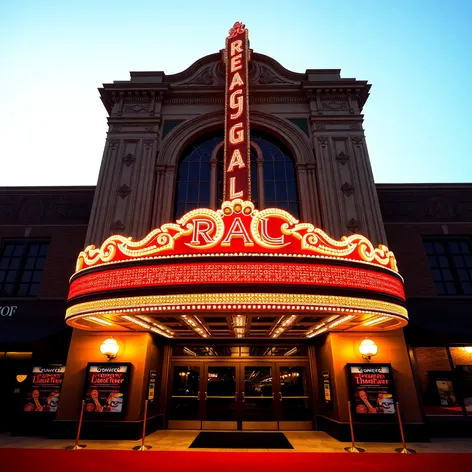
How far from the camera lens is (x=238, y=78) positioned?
13102mm

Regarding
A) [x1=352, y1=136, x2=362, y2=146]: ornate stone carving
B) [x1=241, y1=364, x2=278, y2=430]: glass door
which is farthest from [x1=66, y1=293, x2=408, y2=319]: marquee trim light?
[x1=352, y1=136, x2=362, y2=146]: ornate stone carving

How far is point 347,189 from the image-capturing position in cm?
1234

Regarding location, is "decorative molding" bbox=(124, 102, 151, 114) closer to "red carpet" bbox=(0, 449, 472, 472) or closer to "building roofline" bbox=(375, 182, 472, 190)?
"building roofline" bbox=(375, 182, 472, 190)

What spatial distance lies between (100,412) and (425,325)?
1097 centimetres

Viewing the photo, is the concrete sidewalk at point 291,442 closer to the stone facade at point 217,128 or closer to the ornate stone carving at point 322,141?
the stone facade at point 217,128

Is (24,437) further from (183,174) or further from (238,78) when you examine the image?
(238,78)

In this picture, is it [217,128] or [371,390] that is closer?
[371,390]

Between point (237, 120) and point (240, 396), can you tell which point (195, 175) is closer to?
point (237, 120)

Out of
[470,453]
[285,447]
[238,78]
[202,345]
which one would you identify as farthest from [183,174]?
[470,453]

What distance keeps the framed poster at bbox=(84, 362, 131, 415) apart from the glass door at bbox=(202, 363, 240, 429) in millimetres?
3413

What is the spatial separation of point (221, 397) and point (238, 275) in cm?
744

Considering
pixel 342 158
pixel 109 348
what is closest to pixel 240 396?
pixel 109 348

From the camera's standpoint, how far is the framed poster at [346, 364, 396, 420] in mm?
9352

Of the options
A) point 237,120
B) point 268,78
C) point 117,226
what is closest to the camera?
point 117,226
